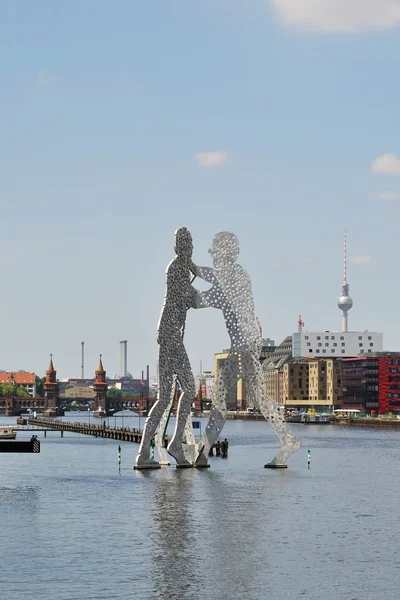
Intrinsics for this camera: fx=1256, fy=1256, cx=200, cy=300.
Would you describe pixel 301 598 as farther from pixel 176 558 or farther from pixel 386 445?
pixel 386 445

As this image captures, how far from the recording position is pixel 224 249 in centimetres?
8106

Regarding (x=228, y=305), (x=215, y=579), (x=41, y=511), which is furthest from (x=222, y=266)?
(x=215, y=579)

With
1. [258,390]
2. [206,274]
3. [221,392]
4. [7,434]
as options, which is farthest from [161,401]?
[7,434]

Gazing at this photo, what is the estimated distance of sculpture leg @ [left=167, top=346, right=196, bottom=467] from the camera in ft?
264

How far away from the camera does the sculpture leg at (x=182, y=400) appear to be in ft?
264

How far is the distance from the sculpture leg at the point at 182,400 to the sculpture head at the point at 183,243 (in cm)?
611

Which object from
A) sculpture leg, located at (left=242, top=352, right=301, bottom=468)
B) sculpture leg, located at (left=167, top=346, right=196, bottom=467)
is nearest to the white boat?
sculpture leg, located at (left=167, top=346, right=196, bottom=467)

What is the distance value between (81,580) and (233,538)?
10.9m

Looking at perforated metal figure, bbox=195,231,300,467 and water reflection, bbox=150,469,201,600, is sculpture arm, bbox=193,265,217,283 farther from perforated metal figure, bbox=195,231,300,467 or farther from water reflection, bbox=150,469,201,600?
water reflection, bbox=150,469,201,600

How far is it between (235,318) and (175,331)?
4167 mm

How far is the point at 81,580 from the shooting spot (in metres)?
43.6

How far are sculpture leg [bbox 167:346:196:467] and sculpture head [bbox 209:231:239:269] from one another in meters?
6.15

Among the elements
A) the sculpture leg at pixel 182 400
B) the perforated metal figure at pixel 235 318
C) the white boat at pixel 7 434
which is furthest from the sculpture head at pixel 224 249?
the white boat at pixel 7 434

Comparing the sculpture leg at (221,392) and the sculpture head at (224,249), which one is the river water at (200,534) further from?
the sculpture head at (224,249)
